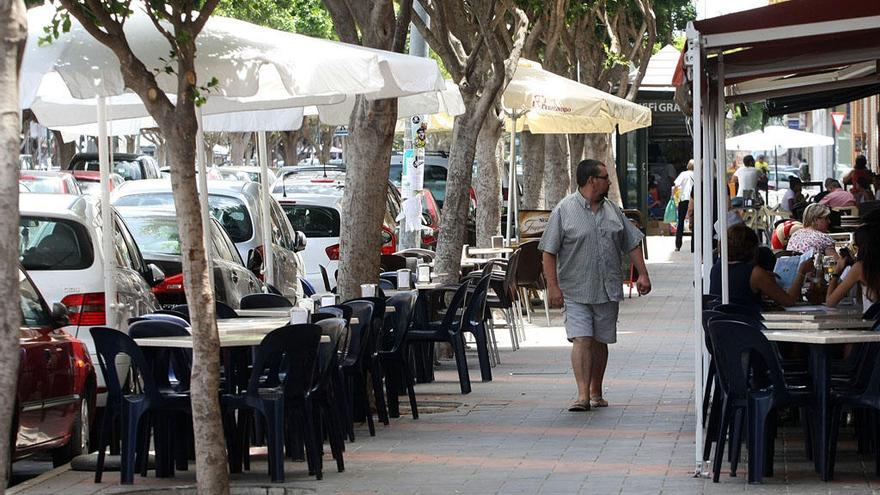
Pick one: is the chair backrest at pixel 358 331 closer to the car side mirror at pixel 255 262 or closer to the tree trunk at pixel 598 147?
the car side mirror at pixel 255 262

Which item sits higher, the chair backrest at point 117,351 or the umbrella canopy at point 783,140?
the umbrella canopy at point 783,140

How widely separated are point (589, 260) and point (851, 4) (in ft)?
12.0

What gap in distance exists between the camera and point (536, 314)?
854 inches

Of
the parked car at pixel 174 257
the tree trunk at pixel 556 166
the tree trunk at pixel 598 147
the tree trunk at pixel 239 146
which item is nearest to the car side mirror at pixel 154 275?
the parked car at pixel 174 257

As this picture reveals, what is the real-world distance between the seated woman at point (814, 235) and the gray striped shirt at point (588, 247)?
222 centimetres

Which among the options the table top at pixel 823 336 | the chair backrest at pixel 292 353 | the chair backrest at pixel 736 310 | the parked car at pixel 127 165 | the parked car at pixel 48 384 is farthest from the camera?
the parked car at pixel 127 165

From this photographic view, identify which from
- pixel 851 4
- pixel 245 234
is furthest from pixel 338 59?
pixel 245 234

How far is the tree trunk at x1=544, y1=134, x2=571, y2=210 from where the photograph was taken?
27.1 m

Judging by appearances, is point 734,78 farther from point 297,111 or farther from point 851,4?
point 297,111

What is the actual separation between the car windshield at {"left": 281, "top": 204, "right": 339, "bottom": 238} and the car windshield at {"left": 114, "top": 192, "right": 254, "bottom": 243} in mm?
3178

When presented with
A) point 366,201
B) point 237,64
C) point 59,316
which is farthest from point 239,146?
point 59,316

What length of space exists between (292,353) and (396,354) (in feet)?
10.2

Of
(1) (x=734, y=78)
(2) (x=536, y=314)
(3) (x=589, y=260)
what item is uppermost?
(1) (x=734, y=78)

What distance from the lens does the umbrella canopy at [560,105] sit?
Result: 1914 cm
